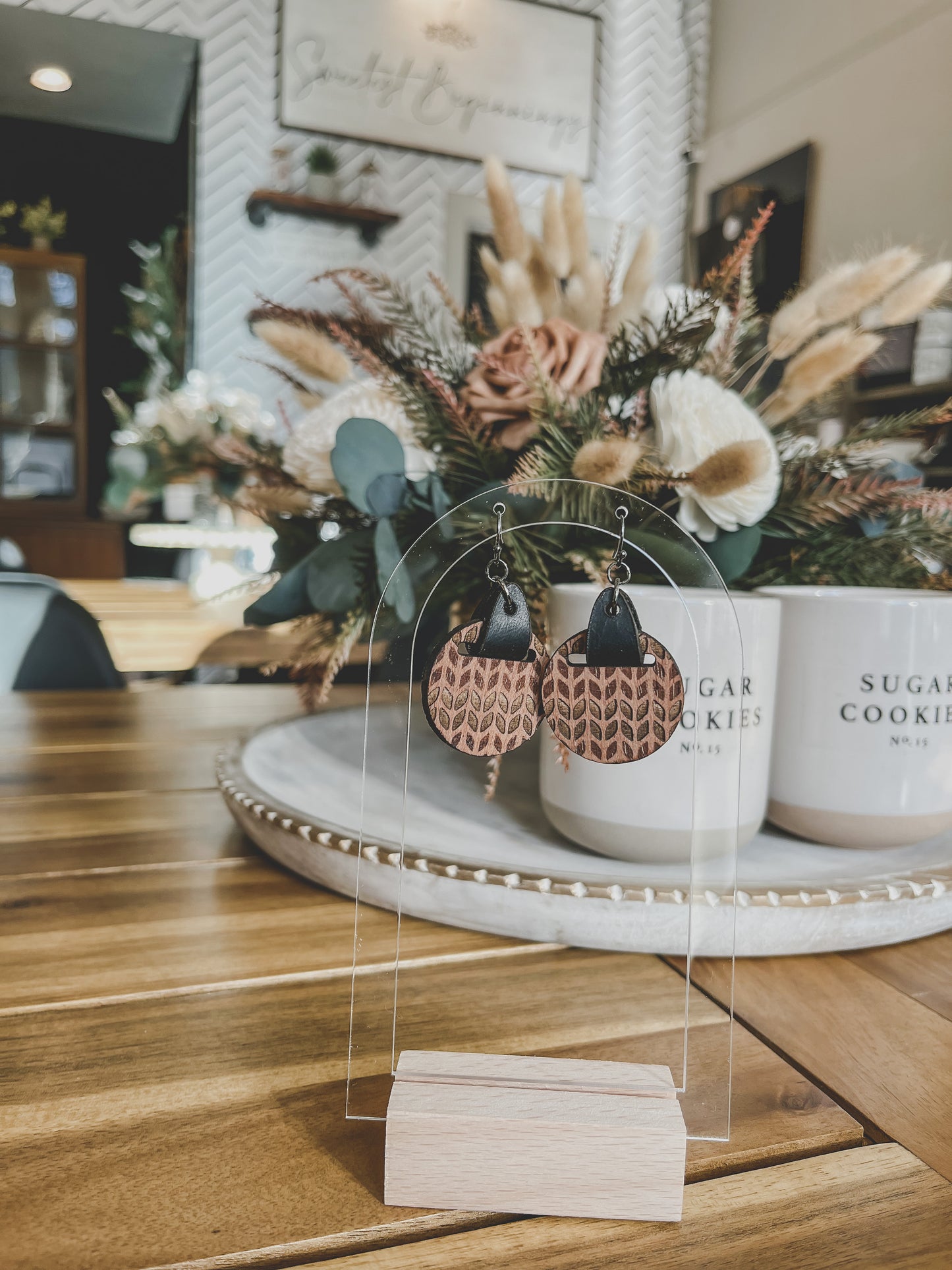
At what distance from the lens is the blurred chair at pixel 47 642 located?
1186 mm

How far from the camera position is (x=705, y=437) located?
1.49 feet

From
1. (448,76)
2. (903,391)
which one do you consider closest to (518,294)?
(903,391)

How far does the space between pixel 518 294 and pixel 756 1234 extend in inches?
20.1

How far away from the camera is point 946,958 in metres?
0.40

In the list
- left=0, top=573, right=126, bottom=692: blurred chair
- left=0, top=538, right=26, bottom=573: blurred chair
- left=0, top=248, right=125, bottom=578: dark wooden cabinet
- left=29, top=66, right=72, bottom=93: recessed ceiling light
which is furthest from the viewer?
left=0, top=248, right=125, bottom=578: dark wooden cabinet

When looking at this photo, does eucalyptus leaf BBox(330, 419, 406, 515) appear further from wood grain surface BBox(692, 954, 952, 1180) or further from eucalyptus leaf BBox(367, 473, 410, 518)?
wood grain surface BBox(692, 954, 952, 1180)

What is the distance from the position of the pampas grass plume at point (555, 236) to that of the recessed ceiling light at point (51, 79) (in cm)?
380

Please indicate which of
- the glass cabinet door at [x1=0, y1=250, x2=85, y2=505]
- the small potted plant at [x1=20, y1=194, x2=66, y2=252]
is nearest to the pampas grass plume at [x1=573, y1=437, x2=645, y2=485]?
the glass cabinet door at [x1=0, y1=250, x2=85, y2=505]

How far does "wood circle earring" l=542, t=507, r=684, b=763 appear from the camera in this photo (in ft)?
0.92

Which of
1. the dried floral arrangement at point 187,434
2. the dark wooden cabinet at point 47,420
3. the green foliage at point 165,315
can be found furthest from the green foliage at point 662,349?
the dark wooden cabinet at point 47,420

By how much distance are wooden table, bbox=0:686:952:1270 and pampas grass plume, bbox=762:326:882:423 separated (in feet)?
0.99

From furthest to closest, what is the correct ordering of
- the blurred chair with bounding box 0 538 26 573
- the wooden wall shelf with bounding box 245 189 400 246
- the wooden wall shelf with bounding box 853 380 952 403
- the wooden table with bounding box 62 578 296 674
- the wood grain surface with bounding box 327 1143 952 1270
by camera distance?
the wooden wall shelf with bounding box 245 189 400 246, the wooden wall shelf with bounding box 853 380 952 403, the blurred chair with bounding box 0 538 26 573, the wooden table with bounding box 62 578 296 674, the wood grain surface with bounding box 327 1143 952 1270

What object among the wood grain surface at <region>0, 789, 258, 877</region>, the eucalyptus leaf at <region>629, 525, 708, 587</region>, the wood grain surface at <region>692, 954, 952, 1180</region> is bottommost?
the wood grain surface at <region>0, 789, 258, 877</region>

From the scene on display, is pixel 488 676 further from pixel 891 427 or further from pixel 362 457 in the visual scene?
pixel 891 427
